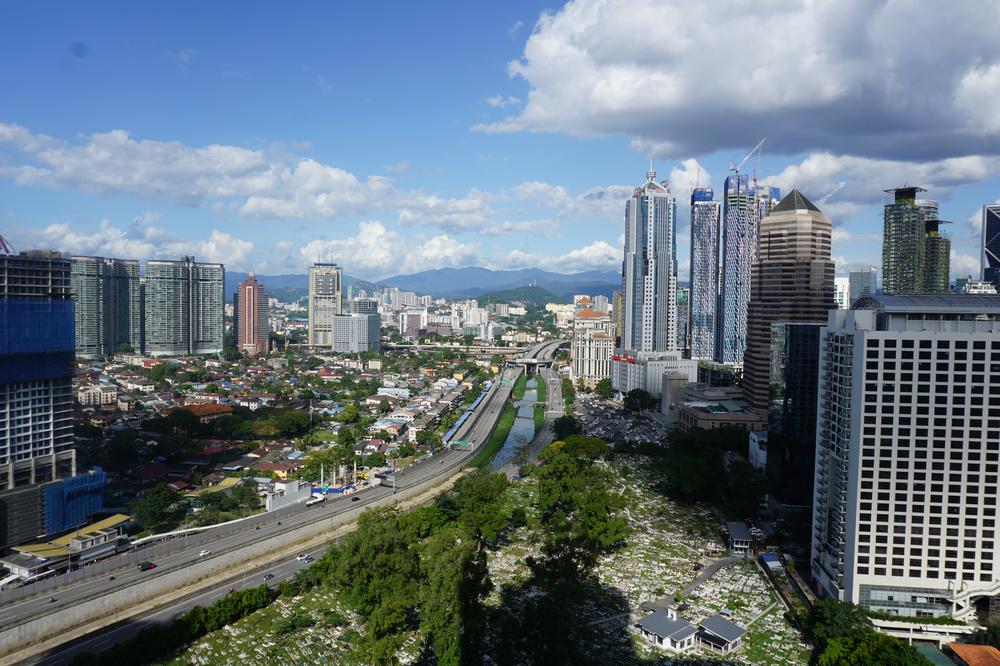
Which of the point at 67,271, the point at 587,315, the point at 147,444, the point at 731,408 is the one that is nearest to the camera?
the point at 67,271

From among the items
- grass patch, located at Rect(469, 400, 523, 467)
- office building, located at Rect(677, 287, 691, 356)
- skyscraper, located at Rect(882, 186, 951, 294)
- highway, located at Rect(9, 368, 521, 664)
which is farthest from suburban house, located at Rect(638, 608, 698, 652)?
office building, located at Rect(677, 287, 691, 356)

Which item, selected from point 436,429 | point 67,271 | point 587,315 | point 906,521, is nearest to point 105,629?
point 67,271

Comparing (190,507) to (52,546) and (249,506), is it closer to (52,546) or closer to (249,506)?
(249,506)

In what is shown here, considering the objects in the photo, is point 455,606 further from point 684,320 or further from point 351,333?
point 351,333

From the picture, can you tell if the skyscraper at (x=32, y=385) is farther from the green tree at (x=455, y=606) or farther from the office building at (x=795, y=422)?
the office building at (x=795, y=422)

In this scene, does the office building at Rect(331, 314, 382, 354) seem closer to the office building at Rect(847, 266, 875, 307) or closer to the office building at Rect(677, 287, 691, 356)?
the office building at Rect(677, 287, 691, 356)

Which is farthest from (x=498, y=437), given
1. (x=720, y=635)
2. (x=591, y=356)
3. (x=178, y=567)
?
(x=720, y=635)
